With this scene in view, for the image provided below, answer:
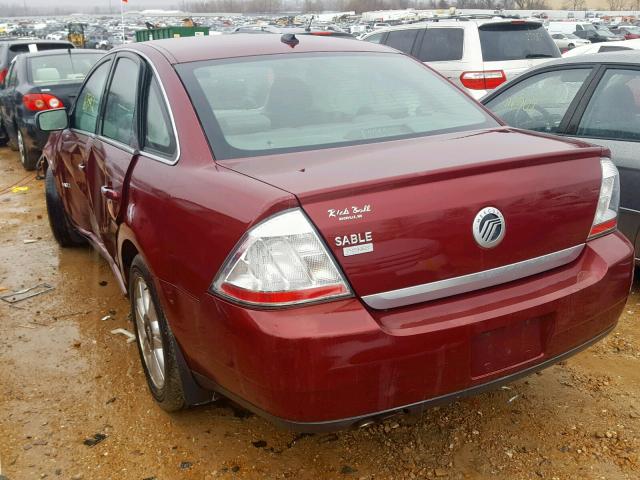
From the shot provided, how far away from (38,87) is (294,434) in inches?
296

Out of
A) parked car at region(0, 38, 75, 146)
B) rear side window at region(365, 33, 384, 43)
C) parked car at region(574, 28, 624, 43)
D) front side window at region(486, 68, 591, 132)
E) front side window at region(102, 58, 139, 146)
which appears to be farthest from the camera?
parked car at region(574, 28, 624, 43)

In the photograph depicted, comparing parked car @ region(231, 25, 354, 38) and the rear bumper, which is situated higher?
the rear bumper

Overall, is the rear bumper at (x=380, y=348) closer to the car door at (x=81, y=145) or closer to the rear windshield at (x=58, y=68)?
the car door at (x=81, y=145)

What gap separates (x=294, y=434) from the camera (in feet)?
9.54

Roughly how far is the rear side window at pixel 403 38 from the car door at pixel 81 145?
648 centimetres

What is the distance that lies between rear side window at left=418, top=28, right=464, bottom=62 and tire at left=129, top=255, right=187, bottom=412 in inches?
277

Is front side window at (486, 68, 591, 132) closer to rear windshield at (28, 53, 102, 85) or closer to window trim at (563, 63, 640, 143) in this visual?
window trim at (563, 63, 640, 143)

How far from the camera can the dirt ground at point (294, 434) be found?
2.66 metres

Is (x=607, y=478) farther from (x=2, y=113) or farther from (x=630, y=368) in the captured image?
(x=2, y=113)

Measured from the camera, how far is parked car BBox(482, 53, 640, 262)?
3.95 m

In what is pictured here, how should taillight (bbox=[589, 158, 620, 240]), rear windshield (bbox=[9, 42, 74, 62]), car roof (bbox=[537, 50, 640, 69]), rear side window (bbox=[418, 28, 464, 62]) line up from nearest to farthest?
1. taillight (bbox=[589, 158, 620, 240])
2. car roof (bbox=[537, 50, 640, 69])
3. rear side window (bbox=[418, 28, 464, 62])
4. rear windshield (bbox=[9, 42, 74, 62])

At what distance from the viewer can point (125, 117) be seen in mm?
3449

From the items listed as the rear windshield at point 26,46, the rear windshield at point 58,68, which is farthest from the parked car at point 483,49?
the rear windshield at point 26,46

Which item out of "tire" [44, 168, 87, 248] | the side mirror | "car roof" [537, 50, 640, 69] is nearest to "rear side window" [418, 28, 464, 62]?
"car roof" [537, 50, 640, 69]
